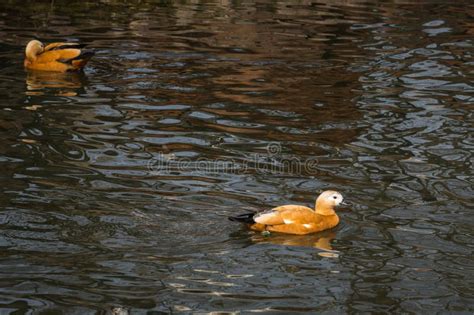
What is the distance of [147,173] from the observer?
11898 millimetres

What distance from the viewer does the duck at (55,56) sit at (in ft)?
55.1

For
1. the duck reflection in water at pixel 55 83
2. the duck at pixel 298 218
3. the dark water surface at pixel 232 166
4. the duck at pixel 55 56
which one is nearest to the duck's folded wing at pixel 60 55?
the duck at pixel 55 56

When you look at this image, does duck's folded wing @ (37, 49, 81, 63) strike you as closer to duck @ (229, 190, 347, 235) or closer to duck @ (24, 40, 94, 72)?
duck @ (24, 40, 94, 72)

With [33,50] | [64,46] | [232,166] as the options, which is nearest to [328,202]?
[232,166]

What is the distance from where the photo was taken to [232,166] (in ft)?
40.1

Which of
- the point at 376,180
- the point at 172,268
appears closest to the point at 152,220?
the point at 172,268

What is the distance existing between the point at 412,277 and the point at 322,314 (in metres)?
1.19

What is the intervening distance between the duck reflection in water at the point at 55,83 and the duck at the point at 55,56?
4.1 inches

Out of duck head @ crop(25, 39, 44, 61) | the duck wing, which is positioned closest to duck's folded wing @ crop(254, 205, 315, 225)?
the duck wing

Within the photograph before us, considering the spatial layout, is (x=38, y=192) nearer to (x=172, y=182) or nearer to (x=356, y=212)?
(x=172, y=182)

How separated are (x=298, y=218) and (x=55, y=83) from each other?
7.42m

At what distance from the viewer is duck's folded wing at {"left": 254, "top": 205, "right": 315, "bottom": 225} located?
9.91 m

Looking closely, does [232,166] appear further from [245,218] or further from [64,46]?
[64,46]

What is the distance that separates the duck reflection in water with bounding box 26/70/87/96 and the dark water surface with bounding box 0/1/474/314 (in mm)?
47
